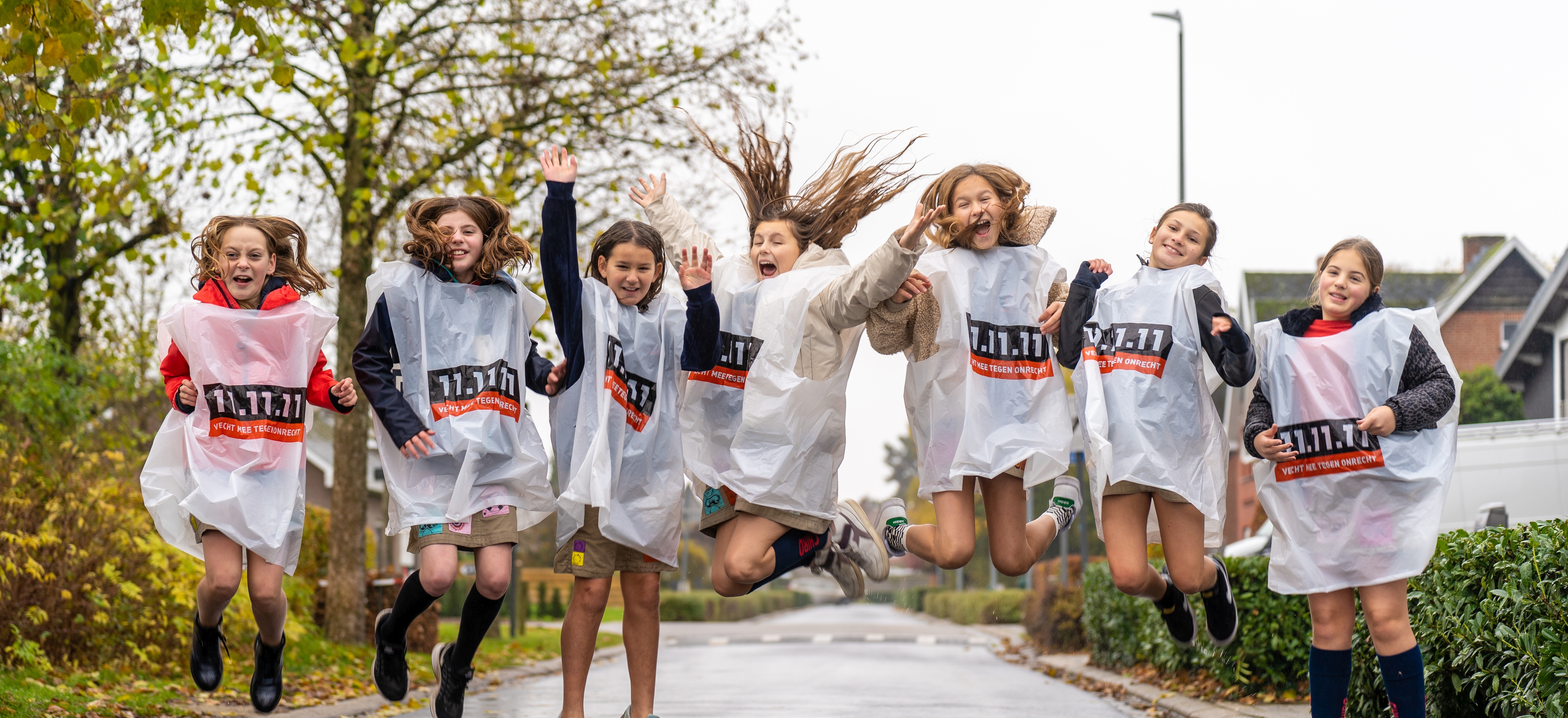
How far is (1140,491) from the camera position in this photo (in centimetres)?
554

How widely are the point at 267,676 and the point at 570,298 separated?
2.00 metres

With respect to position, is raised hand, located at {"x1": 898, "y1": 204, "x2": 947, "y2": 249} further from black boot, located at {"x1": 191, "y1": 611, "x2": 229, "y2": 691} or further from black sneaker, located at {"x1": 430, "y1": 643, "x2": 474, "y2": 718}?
black boot, located at {"x1": 191, "y1": 611, "x2": 229, "y2": 691}

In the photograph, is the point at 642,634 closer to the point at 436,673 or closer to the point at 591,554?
the point at 591,554

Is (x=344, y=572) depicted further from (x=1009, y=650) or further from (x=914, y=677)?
(x=1009, y=650)

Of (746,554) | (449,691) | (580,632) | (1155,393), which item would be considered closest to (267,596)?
(449,691)

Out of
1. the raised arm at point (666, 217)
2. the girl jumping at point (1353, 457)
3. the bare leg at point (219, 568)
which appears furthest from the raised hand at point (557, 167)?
the girl jumping at point (1353, 457)

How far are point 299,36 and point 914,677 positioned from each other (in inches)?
317

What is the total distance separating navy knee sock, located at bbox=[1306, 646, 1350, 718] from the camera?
5.15 meters

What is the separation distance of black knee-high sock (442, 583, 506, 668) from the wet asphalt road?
9.91ft

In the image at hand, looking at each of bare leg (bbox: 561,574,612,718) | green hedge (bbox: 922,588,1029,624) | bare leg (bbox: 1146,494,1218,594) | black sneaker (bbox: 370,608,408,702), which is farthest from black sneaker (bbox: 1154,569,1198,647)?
green hedge (bbox: 922,588,1029,624)

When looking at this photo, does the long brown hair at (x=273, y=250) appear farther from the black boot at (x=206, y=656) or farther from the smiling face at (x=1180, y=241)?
the smiling face at (x=1180, y=241)

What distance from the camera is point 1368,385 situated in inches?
202

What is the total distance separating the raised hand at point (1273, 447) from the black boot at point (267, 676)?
13.0 feet

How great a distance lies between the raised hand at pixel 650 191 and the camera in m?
6.31
